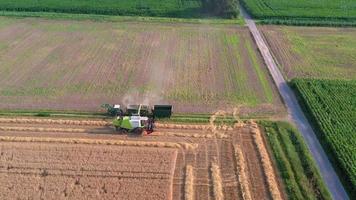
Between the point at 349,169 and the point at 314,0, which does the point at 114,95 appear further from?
the point at 314,0

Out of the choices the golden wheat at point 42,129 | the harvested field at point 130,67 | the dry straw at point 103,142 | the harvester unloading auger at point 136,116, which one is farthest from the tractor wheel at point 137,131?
the harvested field at point 130,67

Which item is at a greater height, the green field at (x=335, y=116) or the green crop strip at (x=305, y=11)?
the green crop strip at (x=305, y=11)

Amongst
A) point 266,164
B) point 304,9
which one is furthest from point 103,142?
point 304,9

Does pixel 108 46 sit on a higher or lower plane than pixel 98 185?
higher

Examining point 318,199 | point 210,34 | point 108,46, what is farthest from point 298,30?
point 318,199

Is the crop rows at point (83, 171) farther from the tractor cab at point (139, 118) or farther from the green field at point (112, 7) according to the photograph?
the green field at point (112, 7)

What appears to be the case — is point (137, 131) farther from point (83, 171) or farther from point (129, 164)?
point (83, 171)
